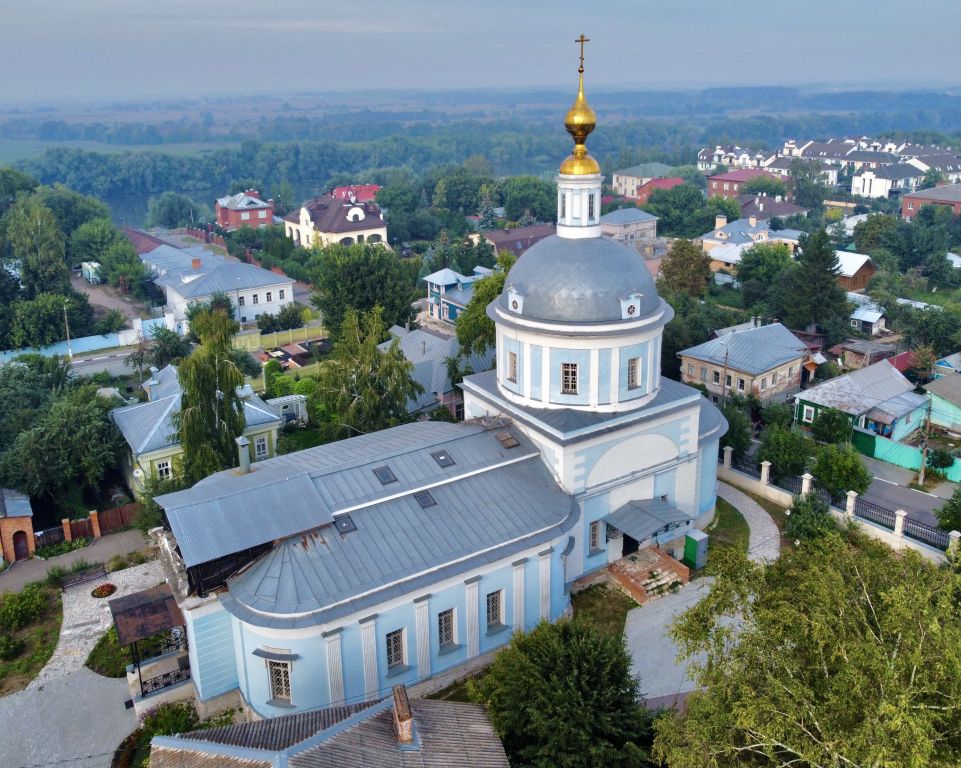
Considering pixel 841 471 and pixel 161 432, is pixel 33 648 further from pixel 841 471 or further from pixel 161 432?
pixel 841 471

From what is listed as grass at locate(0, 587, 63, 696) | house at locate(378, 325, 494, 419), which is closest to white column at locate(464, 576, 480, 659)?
grass at locate(0, 587, 63, 696)

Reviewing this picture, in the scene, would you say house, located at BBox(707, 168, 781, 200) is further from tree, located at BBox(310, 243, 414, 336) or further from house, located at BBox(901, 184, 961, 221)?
tree, located at BBox(310, 243, 414, 336)

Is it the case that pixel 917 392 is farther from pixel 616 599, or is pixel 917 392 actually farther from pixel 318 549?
pixel 318 549

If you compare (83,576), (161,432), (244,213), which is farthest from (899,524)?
(244,213)

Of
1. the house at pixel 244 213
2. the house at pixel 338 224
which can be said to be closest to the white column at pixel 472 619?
the house at pixel 338 224

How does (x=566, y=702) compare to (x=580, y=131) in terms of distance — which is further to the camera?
(x=580, y=131)

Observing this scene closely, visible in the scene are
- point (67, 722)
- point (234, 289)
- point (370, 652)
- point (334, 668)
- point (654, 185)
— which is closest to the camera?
point (334, 668)

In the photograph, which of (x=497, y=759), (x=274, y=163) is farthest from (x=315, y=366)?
(x=274, y=163)
